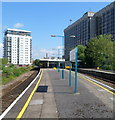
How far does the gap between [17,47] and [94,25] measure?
8007 cm

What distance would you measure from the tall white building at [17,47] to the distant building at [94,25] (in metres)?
45.6

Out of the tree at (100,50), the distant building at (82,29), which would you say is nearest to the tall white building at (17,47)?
the distant building at (82,29)

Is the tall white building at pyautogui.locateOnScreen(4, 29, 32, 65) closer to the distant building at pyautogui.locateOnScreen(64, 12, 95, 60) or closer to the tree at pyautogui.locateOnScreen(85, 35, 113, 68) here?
the distant building at pyautogui.locateOnScreen(64, 12, 95, 60)

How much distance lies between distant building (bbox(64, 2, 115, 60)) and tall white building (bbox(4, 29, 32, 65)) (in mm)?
45614

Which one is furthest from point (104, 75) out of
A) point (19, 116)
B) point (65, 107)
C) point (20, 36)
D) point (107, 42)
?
point (20, 36)

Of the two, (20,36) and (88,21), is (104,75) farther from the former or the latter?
(20,36)

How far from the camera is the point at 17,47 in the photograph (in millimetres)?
165875

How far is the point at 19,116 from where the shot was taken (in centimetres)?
600

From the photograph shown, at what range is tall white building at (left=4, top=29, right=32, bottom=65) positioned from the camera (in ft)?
531

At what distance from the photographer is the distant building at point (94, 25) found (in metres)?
101

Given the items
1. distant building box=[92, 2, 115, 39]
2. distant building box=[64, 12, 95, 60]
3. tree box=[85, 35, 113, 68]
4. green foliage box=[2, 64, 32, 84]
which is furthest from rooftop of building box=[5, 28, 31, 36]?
green foliage box=[2, 64, 32, 84]

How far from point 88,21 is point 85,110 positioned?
12425 centimetres

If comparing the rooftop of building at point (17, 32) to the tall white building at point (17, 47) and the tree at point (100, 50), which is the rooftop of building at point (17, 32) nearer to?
the tall white building at point (17, 47)

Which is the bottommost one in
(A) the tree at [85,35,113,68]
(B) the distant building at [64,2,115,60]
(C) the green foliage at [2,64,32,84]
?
(C) the green foliage at [2,64,32,84]
